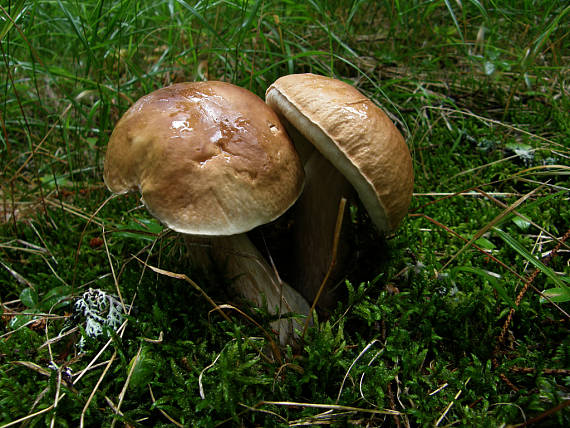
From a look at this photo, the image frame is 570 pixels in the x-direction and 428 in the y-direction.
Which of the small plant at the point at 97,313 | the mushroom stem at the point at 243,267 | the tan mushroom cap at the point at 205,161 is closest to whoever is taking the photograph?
the tan mushroom cap at the point at 205,161

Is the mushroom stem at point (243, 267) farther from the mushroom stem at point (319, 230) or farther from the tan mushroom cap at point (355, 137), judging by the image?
the tan mushroom cap at point (355, 137)

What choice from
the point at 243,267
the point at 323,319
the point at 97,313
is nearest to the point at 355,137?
the point at 243,267

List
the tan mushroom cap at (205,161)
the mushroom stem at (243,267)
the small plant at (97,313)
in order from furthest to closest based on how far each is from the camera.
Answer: the mushroom stem at (243,267)
the small plant at (97,313)
the tan mushroom cap at (205,161)

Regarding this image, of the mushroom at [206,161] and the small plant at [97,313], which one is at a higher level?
the mushroom at [206,161]

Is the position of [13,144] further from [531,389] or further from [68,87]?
[531,389]

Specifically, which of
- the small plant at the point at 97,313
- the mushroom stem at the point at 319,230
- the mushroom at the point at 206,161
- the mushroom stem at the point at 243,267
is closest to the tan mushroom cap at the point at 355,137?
the mushroom at the point at 206,161

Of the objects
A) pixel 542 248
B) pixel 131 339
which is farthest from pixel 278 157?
pixel 542 248

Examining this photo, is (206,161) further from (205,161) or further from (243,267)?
(243,267)
